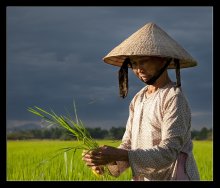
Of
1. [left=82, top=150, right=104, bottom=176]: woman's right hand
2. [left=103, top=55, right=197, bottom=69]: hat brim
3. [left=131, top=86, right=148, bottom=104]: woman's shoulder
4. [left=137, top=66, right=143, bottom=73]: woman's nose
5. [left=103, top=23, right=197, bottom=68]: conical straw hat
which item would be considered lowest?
[left=82, top=150, right=104, bottom=176]: woman's right hand

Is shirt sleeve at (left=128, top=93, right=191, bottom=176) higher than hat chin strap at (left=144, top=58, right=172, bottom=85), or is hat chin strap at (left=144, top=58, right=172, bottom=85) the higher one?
hat chin strap at (left=144, top=58, right=172, bottom=85)

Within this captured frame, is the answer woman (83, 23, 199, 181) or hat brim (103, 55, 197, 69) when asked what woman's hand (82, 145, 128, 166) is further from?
hat brim (103, 55, 197, 69)

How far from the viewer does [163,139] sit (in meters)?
2.83

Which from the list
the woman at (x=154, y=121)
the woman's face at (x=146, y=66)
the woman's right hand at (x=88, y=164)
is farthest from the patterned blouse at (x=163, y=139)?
the woman's right hand at (x=88, y=164)

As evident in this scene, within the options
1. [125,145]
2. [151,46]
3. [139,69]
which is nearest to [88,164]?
[125,145]

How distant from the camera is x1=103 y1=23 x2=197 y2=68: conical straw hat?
298cm

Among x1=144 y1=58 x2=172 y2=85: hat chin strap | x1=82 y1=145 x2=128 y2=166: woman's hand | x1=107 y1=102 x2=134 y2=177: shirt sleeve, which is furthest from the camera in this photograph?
x1=107 y1=102 x2=134 y2=177: shirt sleeve

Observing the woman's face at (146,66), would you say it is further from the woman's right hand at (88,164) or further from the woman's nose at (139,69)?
the woman's right hand at (88,164)

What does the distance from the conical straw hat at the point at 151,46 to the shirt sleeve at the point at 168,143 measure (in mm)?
300

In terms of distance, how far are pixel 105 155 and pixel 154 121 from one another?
1.23 feet

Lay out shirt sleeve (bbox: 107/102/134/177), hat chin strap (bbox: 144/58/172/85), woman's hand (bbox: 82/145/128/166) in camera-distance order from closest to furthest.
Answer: woman's hand (bbox: 82/145/128/166)
hat chin strap (bbox: 144/58/172/85)
shirt sleeve (bbox: 107/102/134/177)

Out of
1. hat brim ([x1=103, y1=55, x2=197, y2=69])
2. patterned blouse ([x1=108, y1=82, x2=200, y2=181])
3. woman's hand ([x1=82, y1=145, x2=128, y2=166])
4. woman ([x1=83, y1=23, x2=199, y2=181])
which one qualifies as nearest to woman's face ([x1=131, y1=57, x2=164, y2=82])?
woman ([x1=83, y1=23, x2=199, y2=181])

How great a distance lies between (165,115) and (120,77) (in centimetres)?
56
